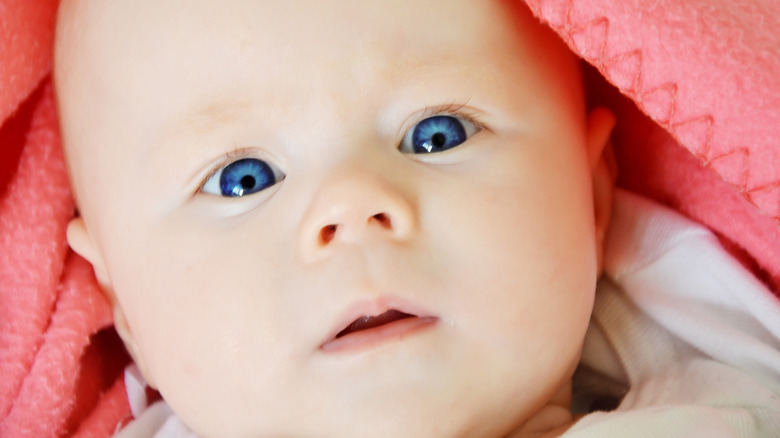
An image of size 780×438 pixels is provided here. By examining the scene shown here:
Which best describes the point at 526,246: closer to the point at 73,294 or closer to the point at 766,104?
the point at 766,104

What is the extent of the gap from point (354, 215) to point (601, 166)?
0.50 metres

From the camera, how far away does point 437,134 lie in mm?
1023

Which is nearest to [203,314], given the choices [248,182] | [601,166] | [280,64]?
[248,182]

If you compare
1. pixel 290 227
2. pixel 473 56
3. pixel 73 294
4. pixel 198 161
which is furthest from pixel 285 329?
pixel 73 294

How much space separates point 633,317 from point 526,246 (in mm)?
331

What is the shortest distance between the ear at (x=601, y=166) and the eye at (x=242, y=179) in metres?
0.45

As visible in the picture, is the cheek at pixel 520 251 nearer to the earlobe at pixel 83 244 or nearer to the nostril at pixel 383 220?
the nostril at pixel 383 220

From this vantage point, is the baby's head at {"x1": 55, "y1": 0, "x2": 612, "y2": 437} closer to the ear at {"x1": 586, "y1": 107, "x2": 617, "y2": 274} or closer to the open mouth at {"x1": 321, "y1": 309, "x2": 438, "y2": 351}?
the open mouth at {"x1": 321, "y1": 309, "x2": 438, "y2": 351}

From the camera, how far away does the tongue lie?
95 centimetres

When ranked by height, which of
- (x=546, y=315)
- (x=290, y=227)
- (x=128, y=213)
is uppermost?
(x=128, y=213)

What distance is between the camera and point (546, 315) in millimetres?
984

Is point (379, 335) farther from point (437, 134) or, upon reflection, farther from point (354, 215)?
point (437, 134)

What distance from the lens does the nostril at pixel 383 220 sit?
917 millimetres

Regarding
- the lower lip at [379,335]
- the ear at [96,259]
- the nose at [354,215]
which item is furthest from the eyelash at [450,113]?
the ear at [96,259]
